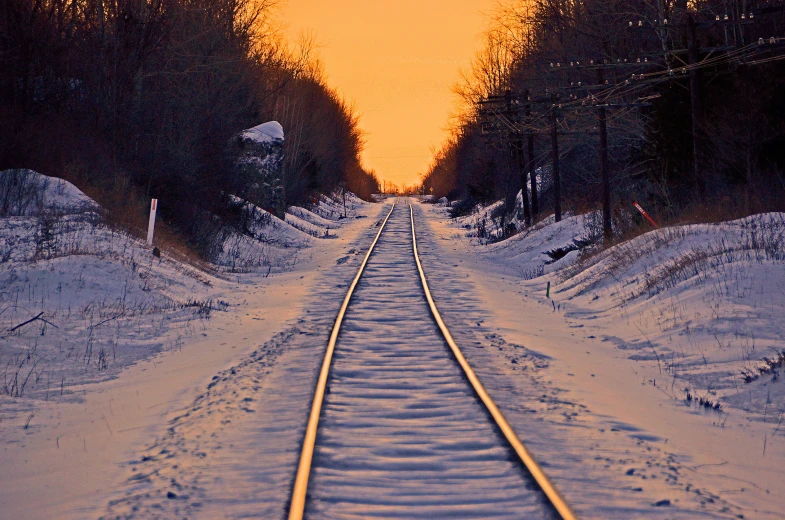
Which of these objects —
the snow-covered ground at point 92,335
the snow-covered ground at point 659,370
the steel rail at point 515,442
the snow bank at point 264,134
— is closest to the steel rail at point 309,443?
the snow-covered ground at point 92,335

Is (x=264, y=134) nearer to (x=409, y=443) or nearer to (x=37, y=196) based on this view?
(x=37, y=196)

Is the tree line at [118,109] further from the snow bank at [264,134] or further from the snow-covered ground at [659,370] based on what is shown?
the snow-covered ground at [659,370]

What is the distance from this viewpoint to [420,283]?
19.3 meters

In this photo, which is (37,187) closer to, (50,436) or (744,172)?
(50,436)

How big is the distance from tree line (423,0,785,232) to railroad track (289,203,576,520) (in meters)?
13.9

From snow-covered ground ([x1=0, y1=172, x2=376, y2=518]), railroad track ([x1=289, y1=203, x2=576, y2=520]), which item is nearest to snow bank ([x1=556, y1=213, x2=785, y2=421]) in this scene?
railroad track ([x1=289, y1=203, x2=576, y2=520])

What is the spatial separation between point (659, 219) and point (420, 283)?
9306 millimetres

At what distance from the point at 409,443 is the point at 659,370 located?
5.01m

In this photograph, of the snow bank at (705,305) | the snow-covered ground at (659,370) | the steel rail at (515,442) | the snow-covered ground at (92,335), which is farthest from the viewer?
the snow bank at (705,305)

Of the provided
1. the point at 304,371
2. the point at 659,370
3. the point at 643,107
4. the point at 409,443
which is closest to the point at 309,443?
the point at 409,443

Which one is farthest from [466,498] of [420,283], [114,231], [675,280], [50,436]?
[114,231]

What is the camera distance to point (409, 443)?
7059 millimetres

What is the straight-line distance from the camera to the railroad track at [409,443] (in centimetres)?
564

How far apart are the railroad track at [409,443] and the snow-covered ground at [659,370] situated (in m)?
0.32
